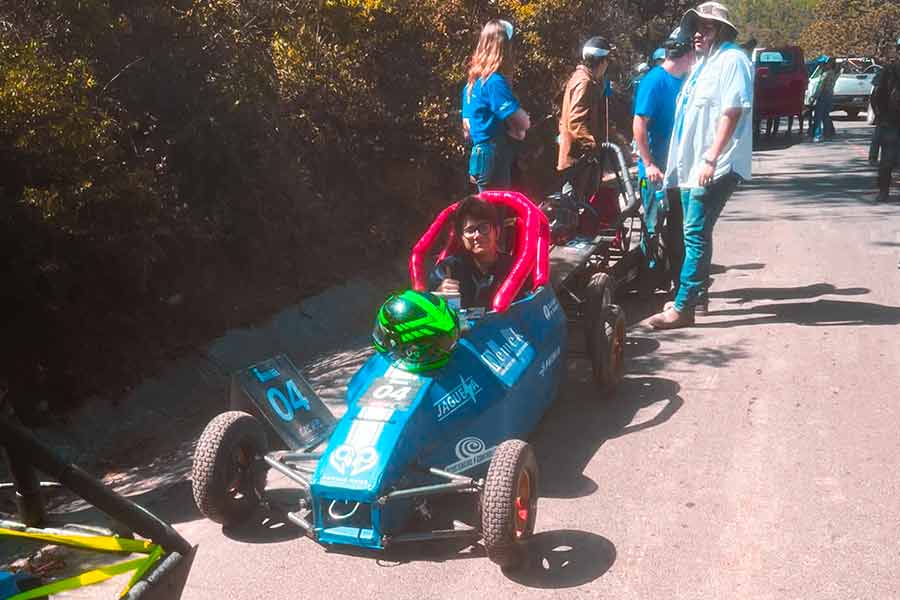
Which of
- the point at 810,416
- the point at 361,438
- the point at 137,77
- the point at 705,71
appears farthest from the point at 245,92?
the point at 810,416

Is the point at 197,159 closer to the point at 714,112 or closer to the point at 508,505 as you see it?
the point at 714,112

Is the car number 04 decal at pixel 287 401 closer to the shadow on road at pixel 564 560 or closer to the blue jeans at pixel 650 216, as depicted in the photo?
the shadow on road at pixel 564 560

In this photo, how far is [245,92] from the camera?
25.6 ft

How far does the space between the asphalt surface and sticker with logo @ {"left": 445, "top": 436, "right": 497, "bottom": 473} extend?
36cm

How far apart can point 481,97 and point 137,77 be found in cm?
251

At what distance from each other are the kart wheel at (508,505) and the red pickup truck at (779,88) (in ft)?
69.2

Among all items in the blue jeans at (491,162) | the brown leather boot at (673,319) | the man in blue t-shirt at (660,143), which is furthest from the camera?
the man in blue t-shirt at (660,143)

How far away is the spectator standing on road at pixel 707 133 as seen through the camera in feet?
23.8

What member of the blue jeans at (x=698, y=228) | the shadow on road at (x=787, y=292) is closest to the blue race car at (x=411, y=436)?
the blue jeans at (x=698, y=228)

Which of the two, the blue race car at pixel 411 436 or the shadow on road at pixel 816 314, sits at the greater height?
the blue race car at pixel 411 436

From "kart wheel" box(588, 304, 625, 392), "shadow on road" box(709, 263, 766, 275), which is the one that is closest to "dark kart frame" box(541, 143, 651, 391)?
"kart wheel" box(588, 304, 625, 392)

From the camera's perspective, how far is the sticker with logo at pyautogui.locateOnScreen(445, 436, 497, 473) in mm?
4641

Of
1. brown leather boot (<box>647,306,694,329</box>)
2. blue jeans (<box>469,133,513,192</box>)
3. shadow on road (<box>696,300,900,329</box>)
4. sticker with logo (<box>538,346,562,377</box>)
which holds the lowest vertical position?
shadow on road (<box>696,300,900,329</box>)

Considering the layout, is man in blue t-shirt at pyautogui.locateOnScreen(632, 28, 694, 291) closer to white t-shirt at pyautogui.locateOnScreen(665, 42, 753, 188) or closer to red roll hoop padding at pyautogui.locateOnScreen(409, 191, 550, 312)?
white t-shirt at pyautogui.locateOnScreen(665, 42, 753, 188)
